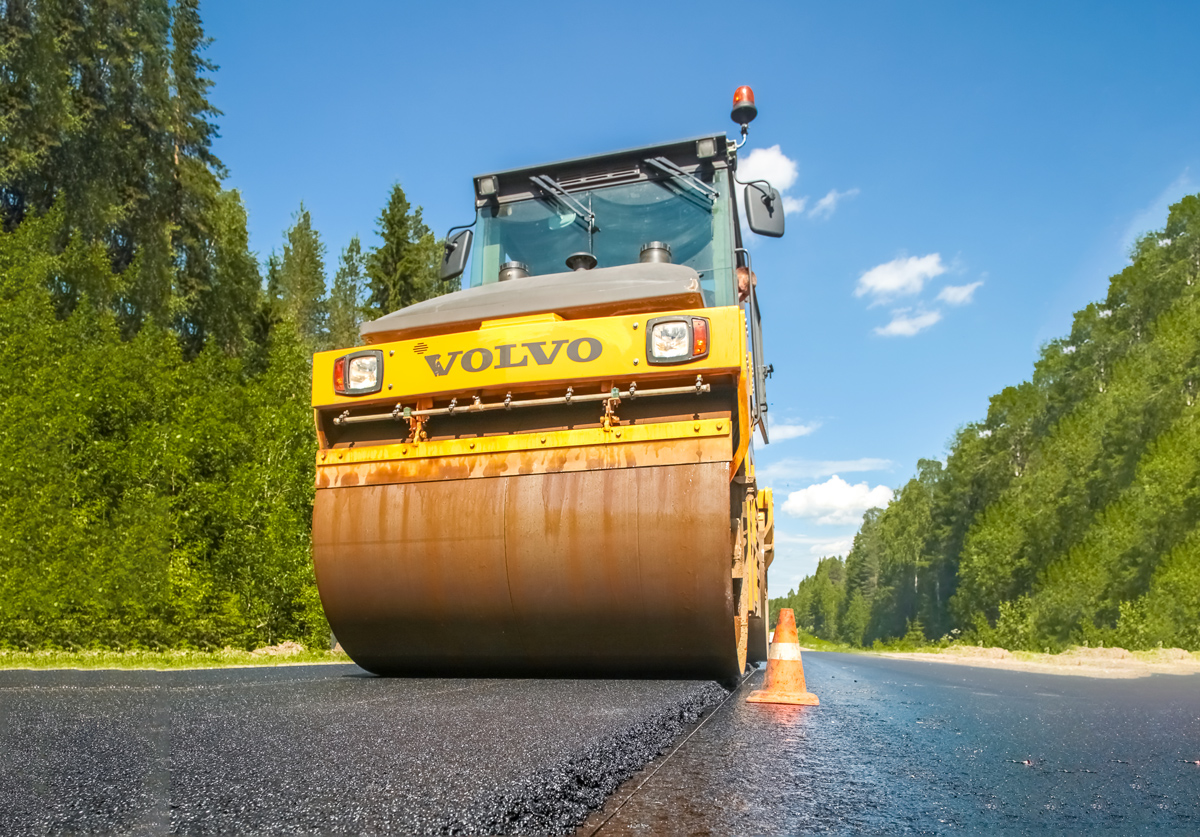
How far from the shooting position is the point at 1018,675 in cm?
848

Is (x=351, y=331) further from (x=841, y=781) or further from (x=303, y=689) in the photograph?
(x=841, y=781)

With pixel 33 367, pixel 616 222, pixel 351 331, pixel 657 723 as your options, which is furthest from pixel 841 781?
pixel 351 331

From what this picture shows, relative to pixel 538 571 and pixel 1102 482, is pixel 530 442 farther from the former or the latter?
pixel 1102 482

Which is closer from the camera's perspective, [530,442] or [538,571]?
[538,571]

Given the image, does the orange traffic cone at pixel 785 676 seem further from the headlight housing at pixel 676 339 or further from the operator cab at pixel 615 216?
the operator cab at pixel 615 216

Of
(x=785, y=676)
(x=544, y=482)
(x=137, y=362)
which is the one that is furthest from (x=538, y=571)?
(x=137, y=362)

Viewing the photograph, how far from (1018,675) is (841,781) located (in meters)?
7.10

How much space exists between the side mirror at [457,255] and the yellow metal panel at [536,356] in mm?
1745

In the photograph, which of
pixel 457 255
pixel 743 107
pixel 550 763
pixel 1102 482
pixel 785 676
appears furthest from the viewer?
pixel 1102 482

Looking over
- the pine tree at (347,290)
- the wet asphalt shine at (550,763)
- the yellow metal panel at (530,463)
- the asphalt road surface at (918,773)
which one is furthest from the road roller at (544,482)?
the pine tree at (347,290)

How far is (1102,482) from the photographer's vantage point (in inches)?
1168

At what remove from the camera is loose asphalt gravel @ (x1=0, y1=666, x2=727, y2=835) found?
5.50 feet

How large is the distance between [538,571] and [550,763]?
1893 millimetres

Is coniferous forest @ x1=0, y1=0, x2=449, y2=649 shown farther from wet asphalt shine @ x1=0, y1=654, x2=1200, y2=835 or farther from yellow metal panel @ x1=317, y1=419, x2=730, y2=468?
wet asphalt shine @ x1=0, y1=654, x2=1200, y2=835
